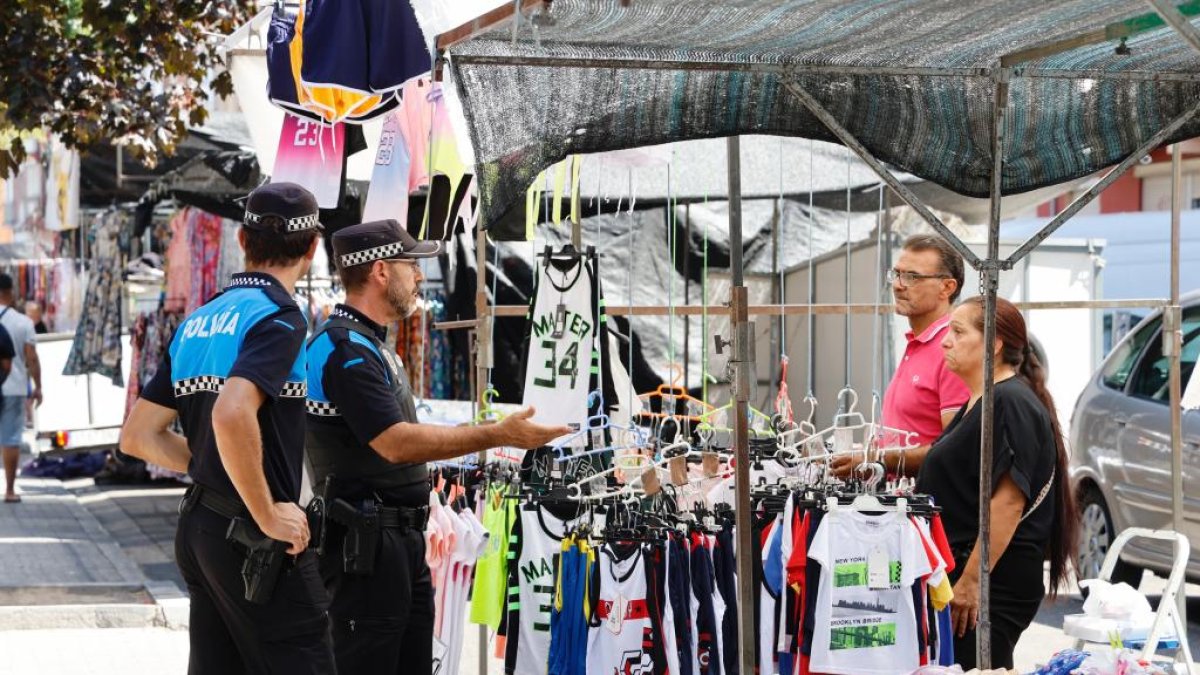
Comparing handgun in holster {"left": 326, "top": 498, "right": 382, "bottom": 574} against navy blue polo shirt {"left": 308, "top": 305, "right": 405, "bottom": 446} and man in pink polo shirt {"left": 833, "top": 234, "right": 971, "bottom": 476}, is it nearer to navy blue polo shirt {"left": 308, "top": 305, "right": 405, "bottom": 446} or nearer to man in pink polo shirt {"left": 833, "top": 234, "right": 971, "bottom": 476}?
navy blue polo shirt {"left": 308, "top": 305, "right": 405, "bottom": 446}

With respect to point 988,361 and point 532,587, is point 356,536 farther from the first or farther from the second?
point 988,361

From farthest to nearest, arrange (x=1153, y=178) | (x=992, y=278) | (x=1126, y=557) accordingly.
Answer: (x=1153, y=178)
(x=1126, y=557)
(x=992, y=278)

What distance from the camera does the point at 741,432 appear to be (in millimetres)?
4730

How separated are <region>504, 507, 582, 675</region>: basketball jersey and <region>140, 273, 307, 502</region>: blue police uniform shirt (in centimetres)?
141

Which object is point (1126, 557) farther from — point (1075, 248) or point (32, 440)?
point (32, 440)

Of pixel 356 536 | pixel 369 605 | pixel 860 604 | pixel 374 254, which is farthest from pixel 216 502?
pixel 860 604

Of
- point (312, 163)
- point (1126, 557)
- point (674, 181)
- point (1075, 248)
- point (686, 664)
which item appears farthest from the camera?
point (1075, 248)

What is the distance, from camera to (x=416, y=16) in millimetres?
6281

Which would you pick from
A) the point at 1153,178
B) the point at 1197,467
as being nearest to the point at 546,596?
the point at 1197,467

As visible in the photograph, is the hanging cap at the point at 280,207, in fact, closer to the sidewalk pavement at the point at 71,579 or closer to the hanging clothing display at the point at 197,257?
the sidewalk pavement at the point at 71,579

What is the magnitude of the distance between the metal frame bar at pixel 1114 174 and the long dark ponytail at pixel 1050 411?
0.44 metres

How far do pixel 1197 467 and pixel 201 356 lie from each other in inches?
260

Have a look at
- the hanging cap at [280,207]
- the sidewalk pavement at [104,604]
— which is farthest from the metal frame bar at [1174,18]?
the sidewalk pavement at [104,604]

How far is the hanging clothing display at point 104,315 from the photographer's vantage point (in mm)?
15445
